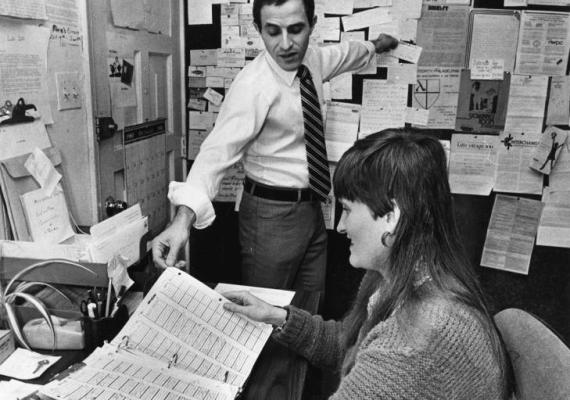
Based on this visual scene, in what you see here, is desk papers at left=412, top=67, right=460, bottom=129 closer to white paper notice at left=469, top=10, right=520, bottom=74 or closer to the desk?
white paper notice at left=469, top=10, right=520, bottom=74

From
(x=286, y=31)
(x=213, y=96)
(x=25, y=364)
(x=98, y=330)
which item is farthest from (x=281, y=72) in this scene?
(x=25, y=364)

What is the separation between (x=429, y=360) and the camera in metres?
0.79

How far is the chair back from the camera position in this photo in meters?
0.86

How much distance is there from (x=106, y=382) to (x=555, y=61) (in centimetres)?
213

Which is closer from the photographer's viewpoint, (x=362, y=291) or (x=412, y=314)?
(x=412, y=314)

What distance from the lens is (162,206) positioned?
2.39m

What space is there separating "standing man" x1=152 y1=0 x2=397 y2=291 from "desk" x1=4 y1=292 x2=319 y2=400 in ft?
2.09

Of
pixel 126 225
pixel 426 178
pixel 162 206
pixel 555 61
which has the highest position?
pixel 555 61

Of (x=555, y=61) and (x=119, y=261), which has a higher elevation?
(x=555, y=61)

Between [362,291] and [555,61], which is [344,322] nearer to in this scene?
[362,291]

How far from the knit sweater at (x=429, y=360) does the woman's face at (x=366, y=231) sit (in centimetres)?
13

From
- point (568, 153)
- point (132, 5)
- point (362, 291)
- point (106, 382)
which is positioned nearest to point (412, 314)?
point (362, 291)

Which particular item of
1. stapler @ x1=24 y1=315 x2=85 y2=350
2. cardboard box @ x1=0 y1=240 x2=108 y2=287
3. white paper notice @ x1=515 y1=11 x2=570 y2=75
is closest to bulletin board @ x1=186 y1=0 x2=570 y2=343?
white paper notice @ x1=515 y1=11 x2=570 y2=75

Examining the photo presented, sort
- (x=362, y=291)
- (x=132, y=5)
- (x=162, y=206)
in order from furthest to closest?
1. (x=162, y=206)
2. (x=132, y=5)
3. (x=362, y=291)
